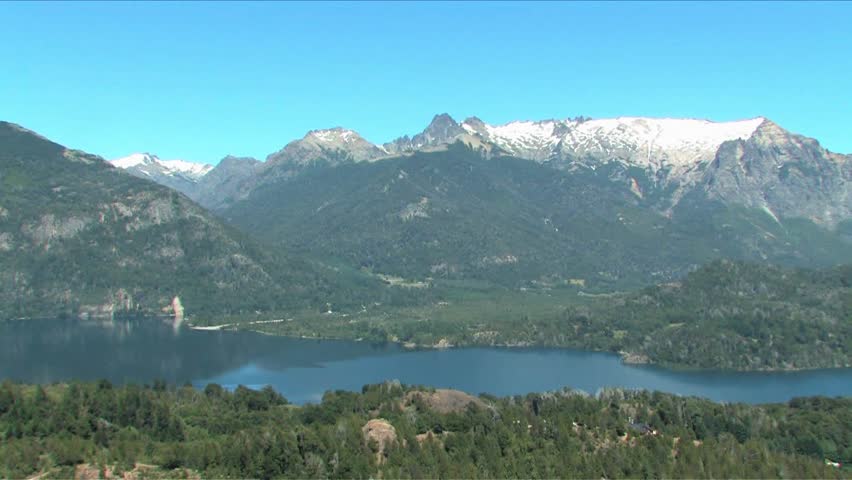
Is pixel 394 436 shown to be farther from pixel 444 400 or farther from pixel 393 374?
pixel 393 374

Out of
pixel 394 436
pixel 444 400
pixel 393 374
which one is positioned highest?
pixel 444 400

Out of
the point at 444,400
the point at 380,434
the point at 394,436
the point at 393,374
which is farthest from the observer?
the point at 393,374

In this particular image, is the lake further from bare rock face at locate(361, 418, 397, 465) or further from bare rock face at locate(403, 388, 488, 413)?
bare rock face at locate(361, 418, 397, 465)

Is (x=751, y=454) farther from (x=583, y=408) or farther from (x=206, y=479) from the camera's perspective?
(x=206, y=479)

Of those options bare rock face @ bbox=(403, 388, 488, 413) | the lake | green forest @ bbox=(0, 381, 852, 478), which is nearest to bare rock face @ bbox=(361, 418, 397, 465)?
green forest @ bbox=(0, 381, 852, 478)

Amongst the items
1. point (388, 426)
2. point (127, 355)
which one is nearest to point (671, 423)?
point (388, 426)

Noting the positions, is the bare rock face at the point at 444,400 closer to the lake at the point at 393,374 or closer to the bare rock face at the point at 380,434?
the bare rock face at the point at 380,434

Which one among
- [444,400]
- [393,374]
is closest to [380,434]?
[444,400]
